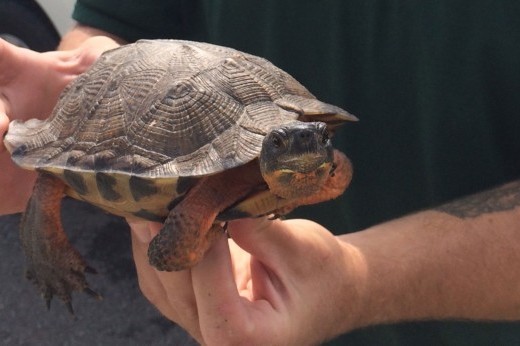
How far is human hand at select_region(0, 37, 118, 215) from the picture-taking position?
158 centimetres

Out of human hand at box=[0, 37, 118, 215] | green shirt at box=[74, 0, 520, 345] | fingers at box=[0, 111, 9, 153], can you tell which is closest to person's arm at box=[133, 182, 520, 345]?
green shirt at box=[74, 0, 520, 345]

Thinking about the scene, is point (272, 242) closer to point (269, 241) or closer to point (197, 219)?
point (269, 241)

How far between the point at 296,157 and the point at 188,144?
0.22 metres

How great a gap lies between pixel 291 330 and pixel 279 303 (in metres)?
0.05

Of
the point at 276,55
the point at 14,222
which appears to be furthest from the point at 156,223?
the point at 14,222

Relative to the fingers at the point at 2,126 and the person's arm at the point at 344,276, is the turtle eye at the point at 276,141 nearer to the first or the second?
the person's arm at the point at 344,276

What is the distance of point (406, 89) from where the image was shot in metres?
1.42

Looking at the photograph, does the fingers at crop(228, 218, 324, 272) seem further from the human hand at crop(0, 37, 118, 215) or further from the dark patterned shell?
the human hand at crop(0, 37, 118, 215)

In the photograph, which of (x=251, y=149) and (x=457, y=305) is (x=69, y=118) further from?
(x=457, y=305)

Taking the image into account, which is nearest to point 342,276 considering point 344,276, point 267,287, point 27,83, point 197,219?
point 344,276

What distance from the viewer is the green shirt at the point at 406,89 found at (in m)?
1.33

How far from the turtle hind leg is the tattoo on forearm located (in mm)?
754

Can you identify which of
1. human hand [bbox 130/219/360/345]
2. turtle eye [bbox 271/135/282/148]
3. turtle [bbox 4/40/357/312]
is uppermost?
turtle eye [bbox 271/135/282/148]

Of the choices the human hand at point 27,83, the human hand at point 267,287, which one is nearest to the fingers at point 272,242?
the human hand at point 267,287
